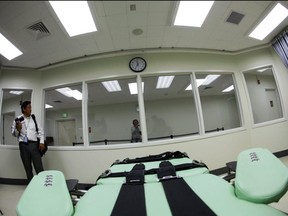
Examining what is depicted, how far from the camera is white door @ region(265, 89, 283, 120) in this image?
69 centimetres

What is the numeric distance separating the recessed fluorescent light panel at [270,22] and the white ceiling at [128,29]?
0.06 ft

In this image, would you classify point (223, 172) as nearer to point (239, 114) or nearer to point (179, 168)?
point (179, 168)

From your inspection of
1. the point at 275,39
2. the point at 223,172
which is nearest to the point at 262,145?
the point at 223,172

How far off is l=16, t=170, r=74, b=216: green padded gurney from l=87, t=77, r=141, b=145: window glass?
98 centimetres

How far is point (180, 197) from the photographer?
761 mm

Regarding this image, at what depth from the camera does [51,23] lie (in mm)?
474

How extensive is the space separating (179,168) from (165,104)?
79cm

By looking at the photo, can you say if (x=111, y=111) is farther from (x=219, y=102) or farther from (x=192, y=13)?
(x=192, y=13)

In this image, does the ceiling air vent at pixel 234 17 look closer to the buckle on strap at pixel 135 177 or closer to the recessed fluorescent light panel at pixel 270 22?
the recessed fluorescent light panel at pixel 270 22

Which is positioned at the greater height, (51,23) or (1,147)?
(51,23)

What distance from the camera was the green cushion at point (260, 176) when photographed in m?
0.54

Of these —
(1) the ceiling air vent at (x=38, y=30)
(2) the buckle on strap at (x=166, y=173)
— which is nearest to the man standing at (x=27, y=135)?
(1) the ceiling air vent at (x=38, y=30)

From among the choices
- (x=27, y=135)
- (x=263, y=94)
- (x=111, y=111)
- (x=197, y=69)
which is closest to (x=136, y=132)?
(x=111, y=111)

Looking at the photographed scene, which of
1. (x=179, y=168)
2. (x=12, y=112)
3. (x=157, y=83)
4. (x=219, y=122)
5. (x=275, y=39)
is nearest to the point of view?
(x=275, y=39)
